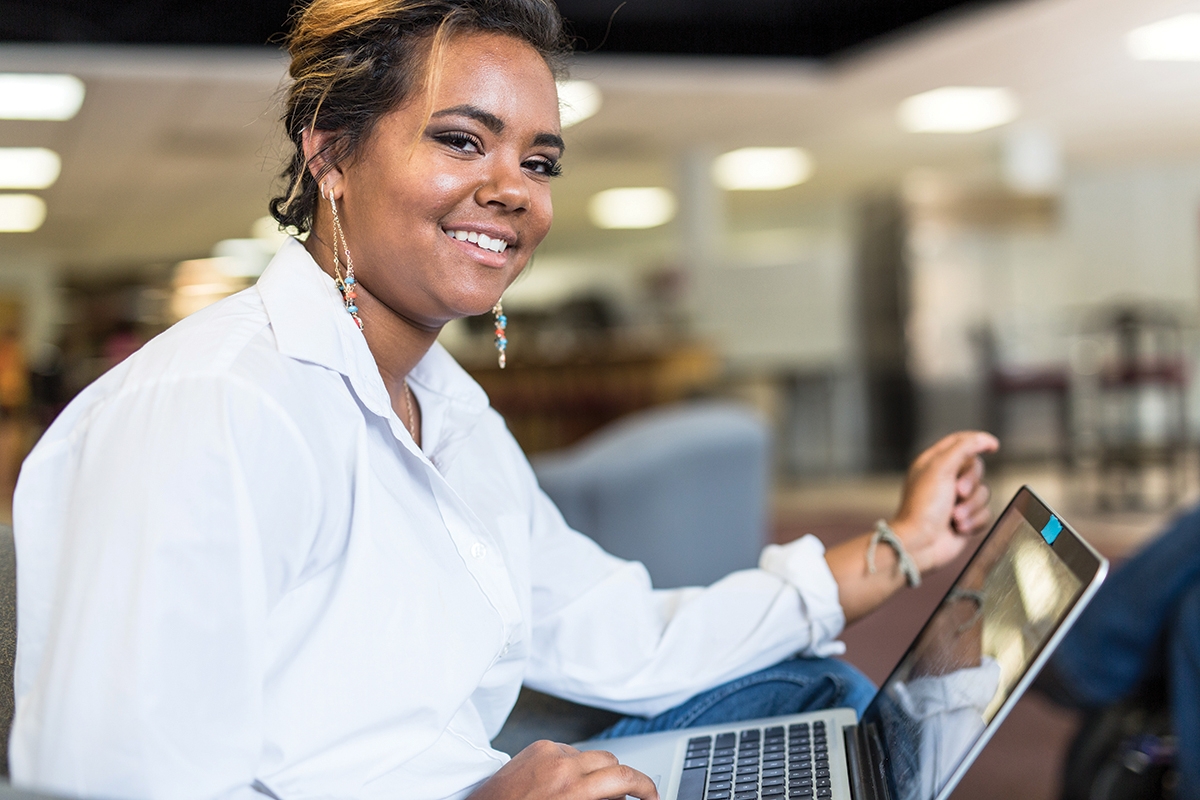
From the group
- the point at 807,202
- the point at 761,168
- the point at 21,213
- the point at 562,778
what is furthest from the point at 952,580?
the point at 807,202

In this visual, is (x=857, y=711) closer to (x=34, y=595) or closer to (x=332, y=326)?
(x=332, y=326)

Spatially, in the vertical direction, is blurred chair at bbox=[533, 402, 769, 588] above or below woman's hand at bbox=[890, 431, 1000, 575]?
below

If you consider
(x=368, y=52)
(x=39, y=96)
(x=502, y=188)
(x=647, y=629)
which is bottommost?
(x=647, y=629)

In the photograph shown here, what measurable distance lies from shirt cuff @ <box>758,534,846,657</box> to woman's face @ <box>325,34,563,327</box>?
Result: 1.68ft

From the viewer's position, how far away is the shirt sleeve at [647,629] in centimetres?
123

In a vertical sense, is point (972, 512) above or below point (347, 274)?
below

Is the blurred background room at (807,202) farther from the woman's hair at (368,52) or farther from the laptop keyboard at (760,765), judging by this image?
the woman's hair at (368,52)

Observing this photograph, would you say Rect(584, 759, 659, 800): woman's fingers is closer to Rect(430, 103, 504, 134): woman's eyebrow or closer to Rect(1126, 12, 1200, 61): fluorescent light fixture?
Rect(430, 103, 504, 134): woman's eyebrow

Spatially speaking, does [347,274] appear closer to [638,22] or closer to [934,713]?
[934,713]

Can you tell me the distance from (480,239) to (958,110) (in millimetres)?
7652

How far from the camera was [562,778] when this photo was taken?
0.82 m

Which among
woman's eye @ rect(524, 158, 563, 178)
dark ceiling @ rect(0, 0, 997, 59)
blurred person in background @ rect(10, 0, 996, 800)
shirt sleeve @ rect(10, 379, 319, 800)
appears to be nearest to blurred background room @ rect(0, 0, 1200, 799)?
dark ceiling @ rect(0, 0, 997, 59)

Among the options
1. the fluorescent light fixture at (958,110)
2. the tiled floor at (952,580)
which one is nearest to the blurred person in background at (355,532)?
the tiled floor at (952,580)

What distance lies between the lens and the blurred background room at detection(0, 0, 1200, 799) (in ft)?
19.5
